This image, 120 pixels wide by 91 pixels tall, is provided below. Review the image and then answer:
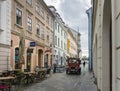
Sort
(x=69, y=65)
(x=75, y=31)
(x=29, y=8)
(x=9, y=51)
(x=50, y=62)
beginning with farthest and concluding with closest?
(x=75, y=31)
(x=50, y=62)
(x=69, y=65)
(x=29, y=8)
(x=9, y=51)

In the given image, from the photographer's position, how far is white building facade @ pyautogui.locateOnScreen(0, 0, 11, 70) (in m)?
17.1

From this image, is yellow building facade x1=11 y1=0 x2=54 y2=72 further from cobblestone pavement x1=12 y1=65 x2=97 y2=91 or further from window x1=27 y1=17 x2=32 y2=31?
cobblestone pavement x1=12 y1=65 x2=97 y2=91

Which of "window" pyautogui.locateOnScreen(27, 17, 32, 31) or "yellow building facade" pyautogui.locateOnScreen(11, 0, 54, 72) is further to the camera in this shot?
"window" pyautogui.locateOnScreen(27, 17, 32, 31)

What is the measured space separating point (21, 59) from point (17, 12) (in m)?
7.37

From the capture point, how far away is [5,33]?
1770 centimetres

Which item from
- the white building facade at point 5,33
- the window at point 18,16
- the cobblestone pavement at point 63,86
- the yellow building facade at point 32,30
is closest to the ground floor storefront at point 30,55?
the yellow building facade at point 32,30

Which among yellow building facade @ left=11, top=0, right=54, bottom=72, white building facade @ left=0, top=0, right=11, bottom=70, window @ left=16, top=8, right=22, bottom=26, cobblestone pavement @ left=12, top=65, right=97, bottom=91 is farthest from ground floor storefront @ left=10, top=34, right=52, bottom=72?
cobblestone pavement @ left=12, top=65, right=97, bottom=91

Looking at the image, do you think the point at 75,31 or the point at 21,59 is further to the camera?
the point at 75,31

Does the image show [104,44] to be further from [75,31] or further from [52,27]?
[75,31]

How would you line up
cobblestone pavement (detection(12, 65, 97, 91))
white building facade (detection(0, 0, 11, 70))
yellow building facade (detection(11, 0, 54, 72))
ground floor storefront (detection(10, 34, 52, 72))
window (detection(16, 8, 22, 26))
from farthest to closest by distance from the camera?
1. window (detection(16, 8, 22, 26))
2. yellow building facade (detection(11, 0, 54, 72))
3. ground floor storefront (detection(10, 34, 52, 72))
4. white building facade (detection(0, 0, 11, 70))
5. cobblestone pavement (detection(12, 65, 97, 91))

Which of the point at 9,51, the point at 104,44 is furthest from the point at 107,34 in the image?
the point at 9,51

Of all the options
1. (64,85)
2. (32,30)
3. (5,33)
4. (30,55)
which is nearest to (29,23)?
(32,30)

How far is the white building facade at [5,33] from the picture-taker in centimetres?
1709

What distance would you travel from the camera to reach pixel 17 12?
2150cm
